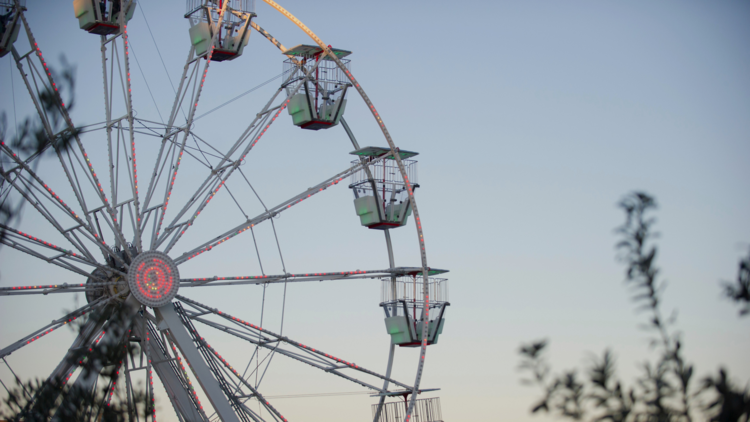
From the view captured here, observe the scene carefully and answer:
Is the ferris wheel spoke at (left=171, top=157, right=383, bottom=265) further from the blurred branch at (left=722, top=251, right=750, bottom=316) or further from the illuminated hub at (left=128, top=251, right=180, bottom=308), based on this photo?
the blurred branch at (left=722, top=251, right=750, bottom=316)

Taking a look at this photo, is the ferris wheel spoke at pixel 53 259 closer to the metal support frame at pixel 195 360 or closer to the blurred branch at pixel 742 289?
the metal support frame at pixel 195 360

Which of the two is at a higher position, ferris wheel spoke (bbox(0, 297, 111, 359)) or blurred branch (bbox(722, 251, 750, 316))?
ferris wheel spoke (bbox(0, 297, 111, 359))

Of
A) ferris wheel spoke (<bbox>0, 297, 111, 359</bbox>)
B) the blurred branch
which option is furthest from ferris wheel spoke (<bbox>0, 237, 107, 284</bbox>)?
the blurred branch

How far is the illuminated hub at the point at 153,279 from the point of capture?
65.7 feet

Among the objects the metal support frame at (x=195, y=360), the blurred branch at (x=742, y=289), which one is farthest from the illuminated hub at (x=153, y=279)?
the blurred branch at (x=742, y=289)

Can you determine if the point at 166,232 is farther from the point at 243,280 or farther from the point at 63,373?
the point at 63,373

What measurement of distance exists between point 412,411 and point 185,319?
5325mm

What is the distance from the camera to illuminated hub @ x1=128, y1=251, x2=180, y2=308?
20016 mm

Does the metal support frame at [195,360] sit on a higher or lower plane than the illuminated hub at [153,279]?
lower

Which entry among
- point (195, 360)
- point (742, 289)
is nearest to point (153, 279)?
point (195, 360)

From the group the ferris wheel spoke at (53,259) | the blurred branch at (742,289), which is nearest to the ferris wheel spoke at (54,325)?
the ferris wheel spoke at (53,259)

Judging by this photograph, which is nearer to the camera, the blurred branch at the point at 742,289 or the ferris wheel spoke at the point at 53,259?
the blurred branch at the point at 742,289

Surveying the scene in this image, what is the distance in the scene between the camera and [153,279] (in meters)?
20.2

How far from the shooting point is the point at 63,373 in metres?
18.0
